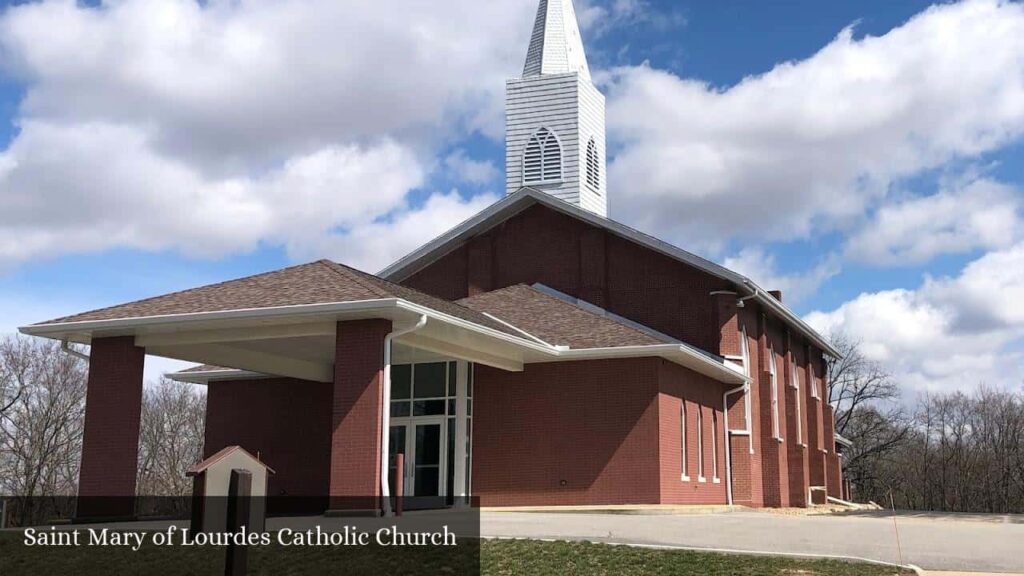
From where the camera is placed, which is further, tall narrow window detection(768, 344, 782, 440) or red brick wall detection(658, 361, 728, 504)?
tall narrow window detection(768, 344, 782, 440)

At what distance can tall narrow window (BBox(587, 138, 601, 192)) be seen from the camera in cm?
4612

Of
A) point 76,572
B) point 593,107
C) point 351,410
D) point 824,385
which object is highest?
point 593,107

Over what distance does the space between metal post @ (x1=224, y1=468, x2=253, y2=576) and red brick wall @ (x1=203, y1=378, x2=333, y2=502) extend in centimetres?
1872

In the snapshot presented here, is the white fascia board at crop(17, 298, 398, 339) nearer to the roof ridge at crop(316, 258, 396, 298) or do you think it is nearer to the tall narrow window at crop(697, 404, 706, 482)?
the roof ridge at crop(316, 258, 396, 298)

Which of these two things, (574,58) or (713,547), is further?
(574,58)

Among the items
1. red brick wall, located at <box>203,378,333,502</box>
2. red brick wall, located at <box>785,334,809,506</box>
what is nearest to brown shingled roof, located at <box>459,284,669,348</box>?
red brick wall, located at <box>203,378,333,502</box>

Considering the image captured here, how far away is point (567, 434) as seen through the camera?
23.5 metres

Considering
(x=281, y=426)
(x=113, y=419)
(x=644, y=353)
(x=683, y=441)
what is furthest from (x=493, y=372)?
(x=113, y=419)

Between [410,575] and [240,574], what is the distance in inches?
123

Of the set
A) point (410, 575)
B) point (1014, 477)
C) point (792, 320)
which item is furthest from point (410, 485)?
point (1014, 477)

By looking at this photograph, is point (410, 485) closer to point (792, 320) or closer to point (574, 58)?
point (792, 320)

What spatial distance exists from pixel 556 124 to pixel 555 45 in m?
4.54

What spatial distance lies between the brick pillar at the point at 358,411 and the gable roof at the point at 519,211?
11.6 metres

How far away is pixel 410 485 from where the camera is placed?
79.4 feet
